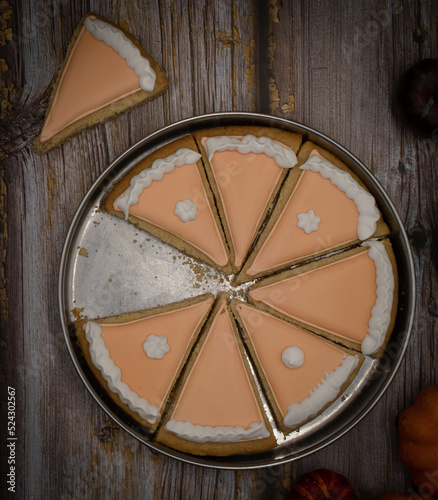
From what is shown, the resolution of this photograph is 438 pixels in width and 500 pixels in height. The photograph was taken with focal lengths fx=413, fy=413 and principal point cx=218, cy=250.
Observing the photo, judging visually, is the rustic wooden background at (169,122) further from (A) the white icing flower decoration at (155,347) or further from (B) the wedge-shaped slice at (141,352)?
(A) the white icing flower decoration at (155,347)

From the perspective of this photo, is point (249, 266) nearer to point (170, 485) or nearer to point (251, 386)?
point (251, 386)

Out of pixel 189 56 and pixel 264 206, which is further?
pixel 189 56

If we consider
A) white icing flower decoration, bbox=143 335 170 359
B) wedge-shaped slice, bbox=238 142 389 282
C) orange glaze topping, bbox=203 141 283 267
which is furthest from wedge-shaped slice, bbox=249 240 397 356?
white icing flower decoration, bbox=143 335 170 359

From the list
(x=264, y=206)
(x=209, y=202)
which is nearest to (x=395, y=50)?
(x=264, y=206)

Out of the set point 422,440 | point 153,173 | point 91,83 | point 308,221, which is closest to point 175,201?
point 153,173

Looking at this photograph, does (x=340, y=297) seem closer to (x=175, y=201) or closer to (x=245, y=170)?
(x=245, y=170)

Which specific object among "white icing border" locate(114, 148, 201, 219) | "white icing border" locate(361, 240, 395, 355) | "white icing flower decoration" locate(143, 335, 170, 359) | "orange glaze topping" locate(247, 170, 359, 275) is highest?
"white icing border" locate(114, 148, 201, 219)

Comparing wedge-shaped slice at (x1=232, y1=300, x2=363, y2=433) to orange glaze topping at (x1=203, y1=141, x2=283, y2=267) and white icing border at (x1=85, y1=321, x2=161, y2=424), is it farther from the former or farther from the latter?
white icing border at (x1=85, y1=321, x2=161, y2=424)
